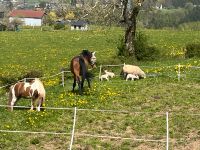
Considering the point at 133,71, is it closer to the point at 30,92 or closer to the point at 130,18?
the point at 130,18

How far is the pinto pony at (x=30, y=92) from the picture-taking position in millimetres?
19125

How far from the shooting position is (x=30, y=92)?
19.2m

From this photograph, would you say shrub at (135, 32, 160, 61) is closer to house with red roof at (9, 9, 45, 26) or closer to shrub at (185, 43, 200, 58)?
shrub at (185, 43, 200, 58)

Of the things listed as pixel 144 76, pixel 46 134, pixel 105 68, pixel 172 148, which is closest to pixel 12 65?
pixel 105 68

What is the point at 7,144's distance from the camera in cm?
1600

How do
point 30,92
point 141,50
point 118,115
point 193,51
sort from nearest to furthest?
point 30,92 → point 118,115 → point 141,50 → point 193,51

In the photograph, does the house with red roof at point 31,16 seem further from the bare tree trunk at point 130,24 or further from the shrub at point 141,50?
the bare tree trunk at point 130,24

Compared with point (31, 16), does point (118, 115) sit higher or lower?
higher

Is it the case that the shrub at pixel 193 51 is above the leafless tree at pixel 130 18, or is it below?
below

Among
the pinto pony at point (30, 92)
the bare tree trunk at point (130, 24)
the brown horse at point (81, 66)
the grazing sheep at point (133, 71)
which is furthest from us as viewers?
the bare tree trunk at point (130, 24)

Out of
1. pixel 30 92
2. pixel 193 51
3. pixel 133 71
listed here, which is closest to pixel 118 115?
pixel 30 92

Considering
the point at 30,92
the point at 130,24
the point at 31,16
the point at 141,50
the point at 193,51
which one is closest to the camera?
the point at 30,92

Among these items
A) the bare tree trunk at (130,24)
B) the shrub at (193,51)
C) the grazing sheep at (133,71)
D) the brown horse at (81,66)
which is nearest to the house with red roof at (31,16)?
the shrub at (193,51)

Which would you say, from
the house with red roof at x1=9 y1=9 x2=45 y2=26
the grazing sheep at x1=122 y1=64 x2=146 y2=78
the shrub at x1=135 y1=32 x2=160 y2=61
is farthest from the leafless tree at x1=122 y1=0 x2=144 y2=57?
the house with red roof at x1=9 y1=9 x2=45 y2=26
